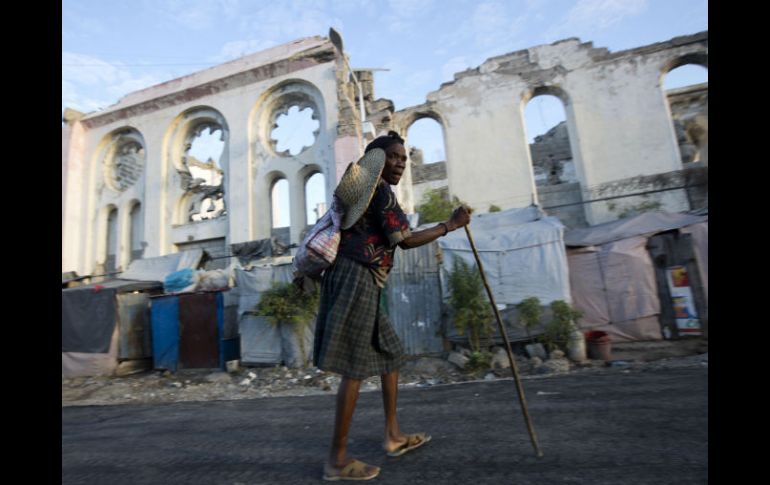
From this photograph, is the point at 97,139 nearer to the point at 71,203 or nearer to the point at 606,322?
the point at 71,203

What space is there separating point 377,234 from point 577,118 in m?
13.1

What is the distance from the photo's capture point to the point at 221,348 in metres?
8.93

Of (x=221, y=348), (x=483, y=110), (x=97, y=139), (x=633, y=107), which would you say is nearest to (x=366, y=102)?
(x=483, y=110)

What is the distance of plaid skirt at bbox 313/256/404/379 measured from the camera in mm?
2018

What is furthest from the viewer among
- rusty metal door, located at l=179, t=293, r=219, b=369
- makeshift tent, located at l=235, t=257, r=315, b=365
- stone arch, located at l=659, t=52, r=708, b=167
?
stone arch, located at l=659, t=52, r=708, b=167

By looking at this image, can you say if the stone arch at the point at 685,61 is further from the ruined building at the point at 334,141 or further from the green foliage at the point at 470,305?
the green foliage at the point at 470,305

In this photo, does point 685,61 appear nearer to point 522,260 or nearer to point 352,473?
point 522,260

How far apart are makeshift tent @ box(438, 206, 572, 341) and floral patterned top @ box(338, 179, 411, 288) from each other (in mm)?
5606

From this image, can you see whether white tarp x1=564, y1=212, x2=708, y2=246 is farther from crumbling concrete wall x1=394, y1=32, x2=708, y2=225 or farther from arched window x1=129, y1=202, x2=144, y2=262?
arched window x1=129, y1=202, x2=144, y2=262

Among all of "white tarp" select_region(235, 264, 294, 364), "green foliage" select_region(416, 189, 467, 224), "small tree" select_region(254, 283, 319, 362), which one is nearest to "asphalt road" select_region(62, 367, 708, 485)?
"small tree" select_region(254, 283, 319, 362)

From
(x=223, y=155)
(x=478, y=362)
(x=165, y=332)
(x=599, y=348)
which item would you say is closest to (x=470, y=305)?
(x=478, y=362)

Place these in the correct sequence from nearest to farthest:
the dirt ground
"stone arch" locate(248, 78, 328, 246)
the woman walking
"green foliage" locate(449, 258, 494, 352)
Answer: the woman walking < the dirt ground < "green foliage" locate(449, 258, 494, 352) < "stone arch" locate(248, 78, 328, 246)

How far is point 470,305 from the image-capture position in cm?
702

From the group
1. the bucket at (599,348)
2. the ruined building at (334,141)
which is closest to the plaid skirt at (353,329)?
the bucket at (599,348)
